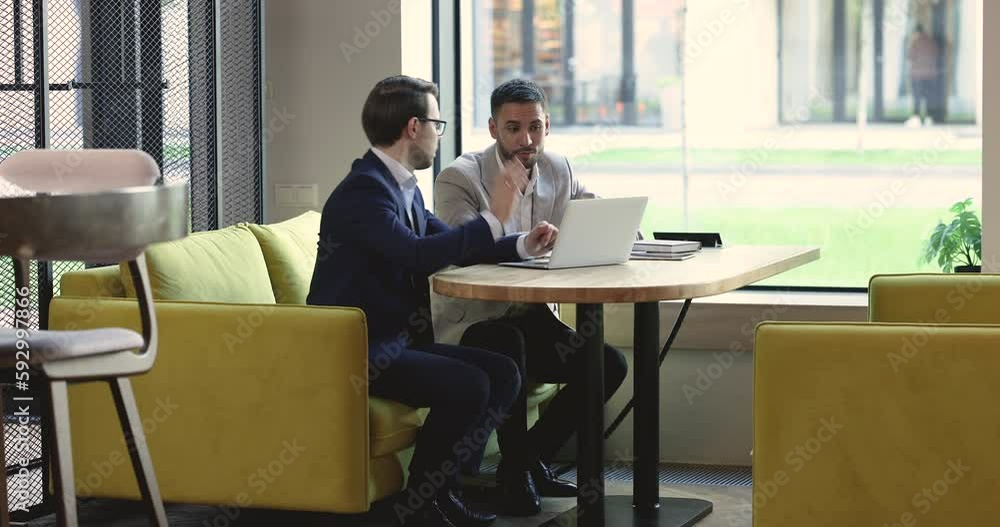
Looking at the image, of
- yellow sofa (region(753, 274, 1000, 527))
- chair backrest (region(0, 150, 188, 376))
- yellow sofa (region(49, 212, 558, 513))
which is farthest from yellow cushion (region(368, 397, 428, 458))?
chair backrest (region(0, 150, 188, 376))

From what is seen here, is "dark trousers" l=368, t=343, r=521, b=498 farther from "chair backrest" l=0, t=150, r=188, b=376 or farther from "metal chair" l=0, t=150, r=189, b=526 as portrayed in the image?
"chair backrest" l=0, t=150, r=188, b=376

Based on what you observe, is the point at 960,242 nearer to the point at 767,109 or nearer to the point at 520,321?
the point at 767,109

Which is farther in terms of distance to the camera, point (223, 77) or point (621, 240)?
point (223, 77)

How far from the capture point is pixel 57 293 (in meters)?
3.72

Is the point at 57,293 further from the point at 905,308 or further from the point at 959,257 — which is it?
the point at 959,257

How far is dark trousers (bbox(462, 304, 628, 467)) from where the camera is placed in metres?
3.55

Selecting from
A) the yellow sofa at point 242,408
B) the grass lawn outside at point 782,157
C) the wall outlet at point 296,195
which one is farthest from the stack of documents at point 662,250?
the wall outlet at point 296,195

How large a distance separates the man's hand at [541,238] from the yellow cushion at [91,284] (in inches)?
41.6

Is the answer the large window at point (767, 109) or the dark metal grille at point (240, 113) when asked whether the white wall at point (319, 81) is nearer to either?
the dark metal grille at point (240, 113)

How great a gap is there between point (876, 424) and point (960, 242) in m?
1.96

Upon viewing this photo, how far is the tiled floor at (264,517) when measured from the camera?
3.49 meters

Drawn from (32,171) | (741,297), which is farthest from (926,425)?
(741,297)

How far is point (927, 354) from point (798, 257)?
1.21 meters

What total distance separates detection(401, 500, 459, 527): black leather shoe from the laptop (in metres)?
0.62
